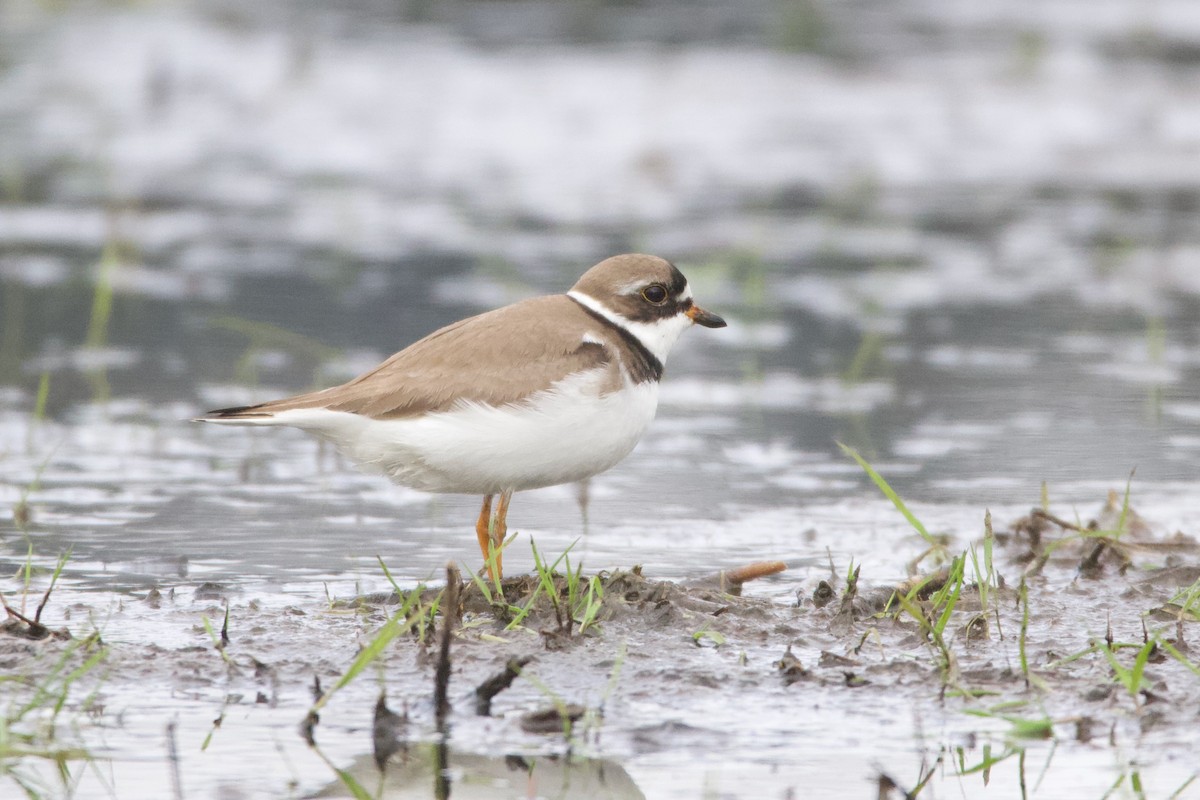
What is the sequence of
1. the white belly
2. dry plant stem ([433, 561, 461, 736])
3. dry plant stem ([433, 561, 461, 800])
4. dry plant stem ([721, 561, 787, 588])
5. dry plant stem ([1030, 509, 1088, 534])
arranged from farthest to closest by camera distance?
dry plant stem ([1030, 509, 1088, 534]) → dry plant stem ([721, 561, 787, 588]) → the white belly → dry plant stem ([433, 561, 461, 736]) → dry plant stem ([433, 561, 461, 800])

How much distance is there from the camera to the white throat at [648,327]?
5.65 meters

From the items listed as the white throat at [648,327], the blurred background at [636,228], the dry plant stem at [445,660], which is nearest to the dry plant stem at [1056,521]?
the blurred background at [636,228]

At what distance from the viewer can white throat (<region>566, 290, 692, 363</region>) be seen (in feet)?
18.5

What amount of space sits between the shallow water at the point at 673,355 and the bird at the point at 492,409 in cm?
50

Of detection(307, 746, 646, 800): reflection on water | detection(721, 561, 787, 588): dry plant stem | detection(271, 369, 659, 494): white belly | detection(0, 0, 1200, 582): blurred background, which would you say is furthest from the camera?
detection(0, 0, 1200, 582): blurred background

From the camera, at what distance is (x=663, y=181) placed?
13766mm

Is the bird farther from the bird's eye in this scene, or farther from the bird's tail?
the bird's eye

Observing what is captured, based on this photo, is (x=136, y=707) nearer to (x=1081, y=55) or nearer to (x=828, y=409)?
(x=828, y=409)

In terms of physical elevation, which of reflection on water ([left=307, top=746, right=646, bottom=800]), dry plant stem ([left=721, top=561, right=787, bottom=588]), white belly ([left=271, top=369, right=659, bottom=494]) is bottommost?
reflection on water ([left=307, top=746, right=646, bottom=800])

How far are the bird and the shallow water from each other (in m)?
0.50

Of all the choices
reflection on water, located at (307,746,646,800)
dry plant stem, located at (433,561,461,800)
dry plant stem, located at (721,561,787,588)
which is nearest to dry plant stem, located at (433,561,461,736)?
dry plant stem, located at (433,561,461,800)

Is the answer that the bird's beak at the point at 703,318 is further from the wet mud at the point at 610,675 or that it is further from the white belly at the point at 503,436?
the wet mud at the point at 610,675

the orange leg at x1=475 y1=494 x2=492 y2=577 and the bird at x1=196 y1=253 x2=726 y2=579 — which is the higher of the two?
the bird at x1=196 y1=253 x2=726 y2=579

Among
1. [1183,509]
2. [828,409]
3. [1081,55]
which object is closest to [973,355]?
[828,409]
